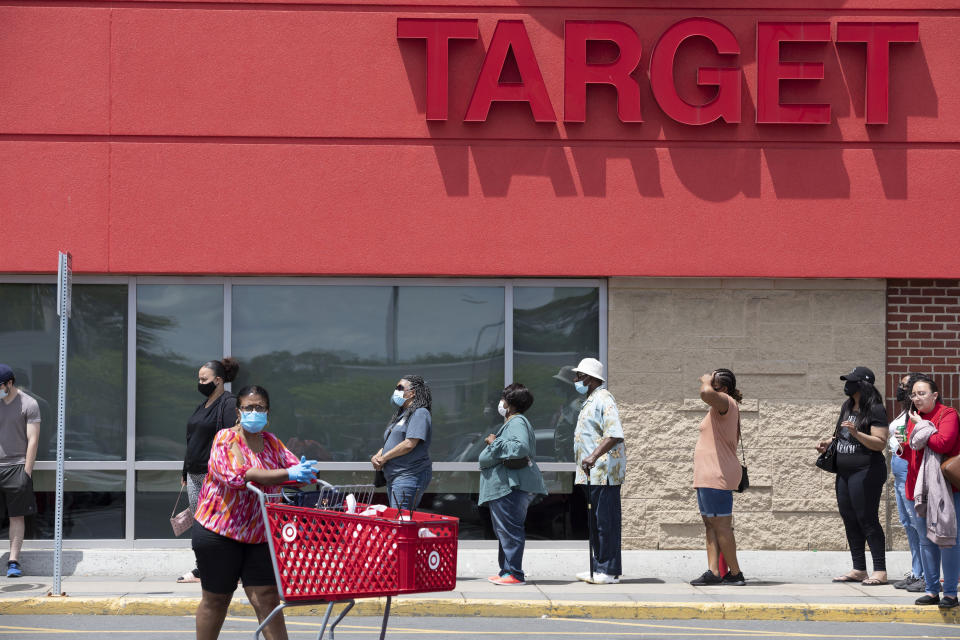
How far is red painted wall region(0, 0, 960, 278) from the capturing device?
39.7 ft

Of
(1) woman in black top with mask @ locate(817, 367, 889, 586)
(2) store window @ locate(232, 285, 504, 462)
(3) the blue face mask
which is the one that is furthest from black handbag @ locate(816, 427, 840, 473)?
(3) the blue face mask

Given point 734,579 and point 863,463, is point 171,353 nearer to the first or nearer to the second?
point 734,579

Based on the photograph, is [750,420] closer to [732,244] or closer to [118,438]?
[732,244]

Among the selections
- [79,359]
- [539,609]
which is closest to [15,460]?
[79,359]

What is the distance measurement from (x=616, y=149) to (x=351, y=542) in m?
6.94

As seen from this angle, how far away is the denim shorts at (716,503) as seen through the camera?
35.8ft

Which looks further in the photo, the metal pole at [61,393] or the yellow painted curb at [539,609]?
the metal pole at [61,393]

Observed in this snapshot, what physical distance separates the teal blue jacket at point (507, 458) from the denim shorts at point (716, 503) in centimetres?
147

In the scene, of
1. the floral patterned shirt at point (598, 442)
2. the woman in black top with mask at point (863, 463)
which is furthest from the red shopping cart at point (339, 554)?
the woman in black top with mask at point (863, 463)

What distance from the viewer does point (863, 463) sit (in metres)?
10.9

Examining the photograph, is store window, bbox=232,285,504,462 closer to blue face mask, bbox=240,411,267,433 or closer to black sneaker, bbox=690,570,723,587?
black sneaker, bbox=690,570,723,587

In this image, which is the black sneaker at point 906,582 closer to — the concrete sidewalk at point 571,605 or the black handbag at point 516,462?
the concrete sidewalk at point 571,605

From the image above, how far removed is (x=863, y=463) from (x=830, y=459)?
12.6 inches

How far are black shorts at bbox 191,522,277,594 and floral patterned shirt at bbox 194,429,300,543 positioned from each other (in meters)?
0.06
